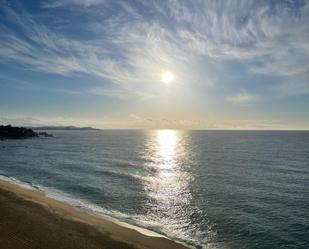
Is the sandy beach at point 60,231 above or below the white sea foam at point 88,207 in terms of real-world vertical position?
above

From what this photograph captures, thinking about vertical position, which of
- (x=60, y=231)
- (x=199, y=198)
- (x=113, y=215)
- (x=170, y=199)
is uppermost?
(x=60, y=231)

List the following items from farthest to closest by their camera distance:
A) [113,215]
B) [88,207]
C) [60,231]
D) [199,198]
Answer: [199,198] < [88,207] < [113,215] < [60,231]

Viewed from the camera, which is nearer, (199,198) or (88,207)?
(88,207)

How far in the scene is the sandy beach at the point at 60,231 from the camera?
19.6 metres

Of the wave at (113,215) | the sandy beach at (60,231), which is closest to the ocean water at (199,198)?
the wave at (113,215)

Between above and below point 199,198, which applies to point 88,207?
below

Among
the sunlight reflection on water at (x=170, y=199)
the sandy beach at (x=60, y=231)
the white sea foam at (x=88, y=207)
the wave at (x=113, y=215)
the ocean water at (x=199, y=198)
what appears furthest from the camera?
the sunlight reflection on water at (x=170, y=199)

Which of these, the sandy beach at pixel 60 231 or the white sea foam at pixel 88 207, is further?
the white sea foam at pixel 88 207

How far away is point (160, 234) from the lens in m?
23.9

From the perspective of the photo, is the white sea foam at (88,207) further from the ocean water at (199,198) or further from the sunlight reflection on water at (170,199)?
the sunlight reflection on water at (170,199)

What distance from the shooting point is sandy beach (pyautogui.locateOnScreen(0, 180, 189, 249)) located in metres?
19.6

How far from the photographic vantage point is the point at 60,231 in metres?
21.9

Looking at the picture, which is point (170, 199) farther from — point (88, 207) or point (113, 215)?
point (88, 207)

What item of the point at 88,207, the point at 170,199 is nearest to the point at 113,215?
the point at 88,207
